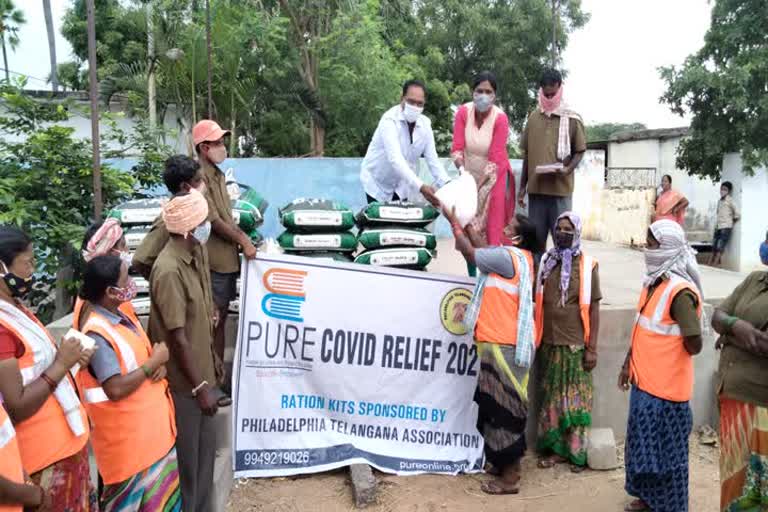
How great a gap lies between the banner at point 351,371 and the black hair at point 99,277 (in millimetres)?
1669

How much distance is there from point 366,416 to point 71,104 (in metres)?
4.80

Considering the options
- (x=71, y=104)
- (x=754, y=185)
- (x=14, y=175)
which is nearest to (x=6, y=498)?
(x=14, y=175)

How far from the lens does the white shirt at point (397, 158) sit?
16.8ft

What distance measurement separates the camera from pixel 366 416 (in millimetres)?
4562

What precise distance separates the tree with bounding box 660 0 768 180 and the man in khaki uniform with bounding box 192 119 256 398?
12382 mm

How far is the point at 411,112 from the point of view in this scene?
16.8ft

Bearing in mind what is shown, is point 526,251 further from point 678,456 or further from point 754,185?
point 754,185

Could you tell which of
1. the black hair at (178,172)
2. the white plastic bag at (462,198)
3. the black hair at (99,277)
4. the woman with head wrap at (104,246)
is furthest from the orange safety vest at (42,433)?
the white plastic bag at (462,198)

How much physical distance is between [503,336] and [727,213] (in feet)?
39.3

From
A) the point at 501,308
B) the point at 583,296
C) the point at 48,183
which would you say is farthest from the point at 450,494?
the point at 48,183

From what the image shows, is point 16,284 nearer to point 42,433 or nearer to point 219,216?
point 42,433

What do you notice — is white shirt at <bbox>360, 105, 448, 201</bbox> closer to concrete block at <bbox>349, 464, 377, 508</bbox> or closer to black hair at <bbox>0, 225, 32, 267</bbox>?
concrete block at <bbox>349, 464, 377, 508</bbox>

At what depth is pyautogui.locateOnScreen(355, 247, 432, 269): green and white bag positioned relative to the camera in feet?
16.1

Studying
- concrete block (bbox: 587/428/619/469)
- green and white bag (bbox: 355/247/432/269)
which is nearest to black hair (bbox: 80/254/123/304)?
green and white bag (bbox: 355/247/432/269)
